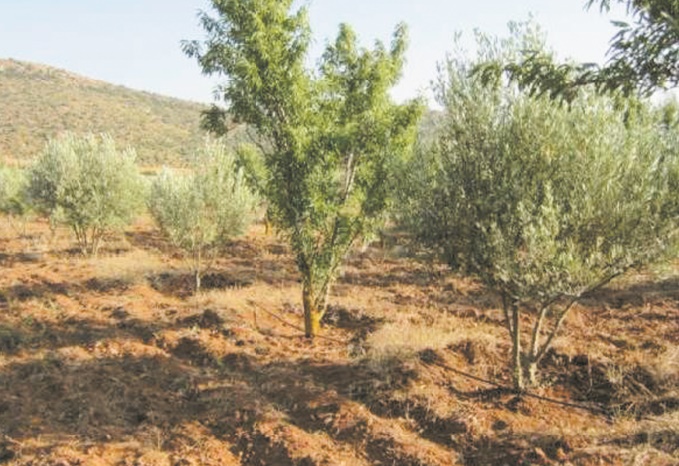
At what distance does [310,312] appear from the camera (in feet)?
54.2

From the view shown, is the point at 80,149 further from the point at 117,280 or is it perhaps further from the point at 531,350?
the point at 531,350

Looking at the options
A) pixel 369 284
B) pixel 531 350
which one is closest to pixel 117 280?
pixel 369 284

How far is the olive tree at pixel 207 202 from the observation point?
20.5 m

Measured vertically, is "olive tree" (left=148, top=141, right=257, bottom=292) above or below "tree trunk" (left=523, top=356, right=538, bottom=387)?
above

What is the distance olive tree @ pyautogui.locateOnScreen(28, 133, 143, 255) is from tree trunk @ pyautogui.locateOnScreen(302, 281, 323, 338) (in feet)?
48.7

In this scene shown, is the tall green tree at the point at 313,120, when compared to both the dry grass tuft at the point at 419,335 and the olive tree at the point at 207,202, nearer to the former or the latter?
the dry grass tuft at the point at 419,335

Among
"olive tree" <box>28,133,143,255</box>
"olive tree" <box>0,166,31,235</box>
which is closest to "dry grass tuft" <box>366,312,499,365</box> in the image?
"olive tree" <box>28,133,143,255</box>

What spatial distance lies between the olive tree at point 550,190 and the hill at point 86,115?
232ft

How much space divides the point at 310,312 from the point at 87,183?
16260 millimetres

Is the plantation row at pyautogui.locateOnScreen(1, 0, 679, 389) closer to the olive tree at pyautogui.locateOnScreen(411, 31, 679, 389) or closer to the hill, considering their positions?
the olive tree at pyautogui.locateOnScreen(411, 31, 679, 389)

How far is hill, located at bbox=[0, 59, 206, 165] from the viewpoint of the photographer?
3162 inches

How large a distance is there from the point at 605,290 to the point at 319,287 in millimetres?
11602

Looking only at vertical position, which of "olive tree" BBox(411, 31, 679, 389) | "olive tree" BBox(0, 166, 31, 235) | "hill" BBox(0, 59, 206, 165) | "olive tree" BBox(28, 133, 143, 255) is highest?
"hill" BBox(0, 59, 206, 165)

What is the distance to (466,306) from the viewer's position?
1980 centimetres
